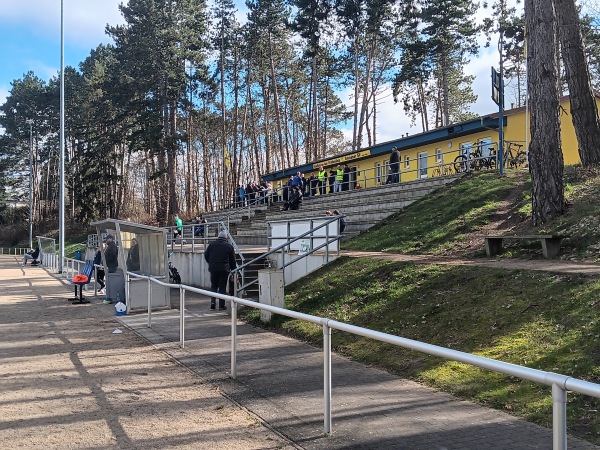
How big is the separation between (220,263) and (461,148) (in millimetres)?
13004

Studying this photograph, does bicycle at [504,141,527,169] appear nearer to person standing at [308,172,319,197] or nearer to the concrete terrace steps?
the concrete terrace steps

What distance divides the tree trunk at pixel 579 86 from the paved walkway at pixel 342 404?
1159 cm

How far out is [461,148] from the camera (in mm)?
21922

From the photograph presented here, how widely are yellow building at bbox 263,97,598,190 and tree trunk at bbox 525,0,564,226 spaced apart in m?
7.49

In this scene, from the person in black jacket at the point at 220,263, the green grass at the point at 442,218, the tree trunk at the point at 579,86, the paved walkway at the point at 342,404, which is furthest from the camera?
the tree trunk at the point at 579,86

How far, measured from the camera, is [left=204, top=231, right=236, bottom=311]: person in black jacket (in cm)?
1255

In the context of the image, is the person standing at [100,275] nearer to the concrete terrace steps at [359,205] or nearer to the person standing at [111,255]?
the person standing at [111,255]

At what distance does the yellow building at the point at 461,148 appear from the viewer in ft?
72.5

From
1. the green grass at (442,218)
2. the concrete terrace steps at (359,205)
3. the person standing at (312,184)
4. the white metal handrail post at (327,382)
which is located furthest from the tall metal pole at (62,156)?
the white metal handrail post at (327,382)

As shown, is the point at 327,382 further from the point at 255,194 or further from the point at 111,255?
the point at 255,194

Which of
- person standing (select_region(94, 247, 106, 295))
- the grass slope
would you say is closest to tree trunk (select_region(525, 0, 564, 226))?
the grass slope

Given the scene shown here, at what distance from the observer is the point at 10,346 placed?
9.24 m

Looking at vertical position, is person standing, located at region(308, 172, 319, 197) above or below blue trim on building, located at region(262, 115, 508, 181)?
below

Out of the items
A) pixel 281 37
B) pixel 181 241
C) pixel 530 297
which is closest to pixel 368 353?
pixel 530 297
